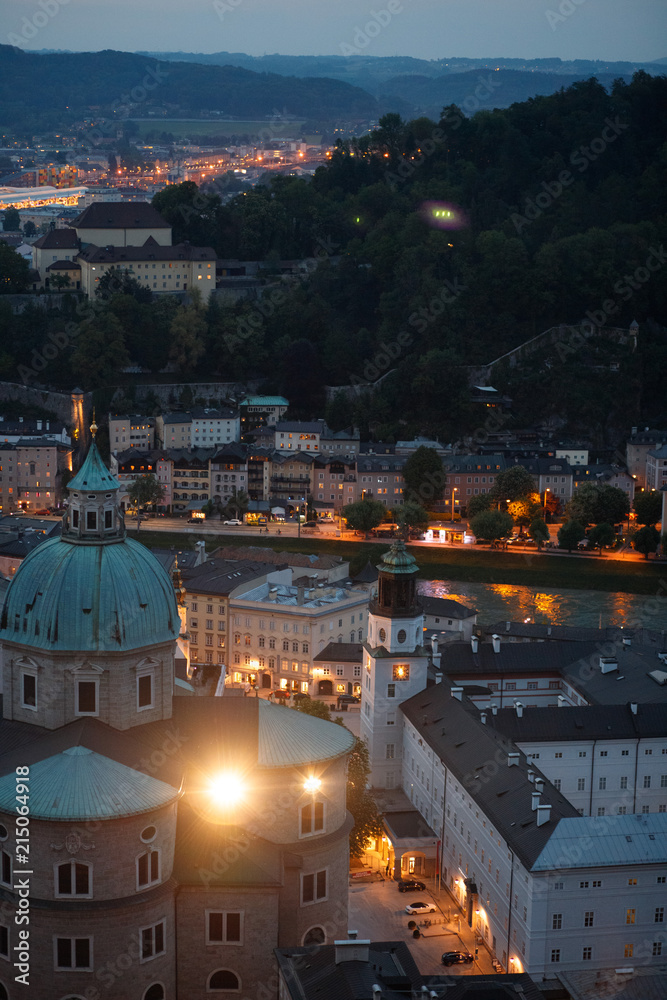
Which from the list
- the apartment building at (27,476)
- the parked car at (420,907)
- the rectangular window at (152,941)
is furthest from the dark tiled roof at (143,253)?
the rectangular window at (152,941)

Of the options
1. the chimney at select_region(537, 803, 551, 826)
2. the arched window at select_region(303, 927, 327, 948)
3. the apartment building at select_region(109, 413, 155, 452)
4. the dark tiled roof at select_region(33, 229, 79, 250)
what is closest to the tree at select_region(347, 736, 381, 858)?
the chimney at select_region(537, 803, 551, 826)

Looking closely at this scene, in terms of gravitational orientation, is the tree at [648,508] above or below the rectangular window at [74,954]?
below

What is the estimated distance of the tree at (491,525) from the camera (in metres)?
66.0

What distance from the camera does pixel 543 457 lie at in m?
72.5

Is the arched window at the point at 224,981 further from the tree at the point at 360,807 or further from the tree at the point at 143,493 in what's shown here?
the tree at the point at 143,493

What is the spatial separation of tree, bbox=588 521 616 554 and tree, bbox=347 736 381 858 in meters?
31.0

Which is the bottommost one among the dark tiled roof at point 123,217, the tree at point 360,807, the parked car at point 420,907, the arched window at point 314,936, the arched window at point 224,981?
the parked car at point 420,907

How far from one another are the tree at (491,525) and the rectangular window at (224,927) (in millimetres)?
41925

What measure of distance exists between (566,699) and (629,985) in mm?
14083

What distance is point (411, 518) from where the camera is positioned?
67188mm

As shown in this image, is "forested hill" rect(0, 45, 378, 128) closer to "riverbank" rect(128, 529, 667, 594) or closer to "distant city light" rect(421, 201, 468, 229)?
"distant city light" rect(421, 201, 468, 229)

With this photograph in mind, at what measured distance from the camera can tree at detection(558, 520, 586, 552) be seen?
6500cm

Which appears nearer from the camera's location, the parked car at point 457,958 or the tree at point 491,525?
the parked car at point 457,958

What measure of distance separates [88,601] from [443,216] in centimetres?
6725
